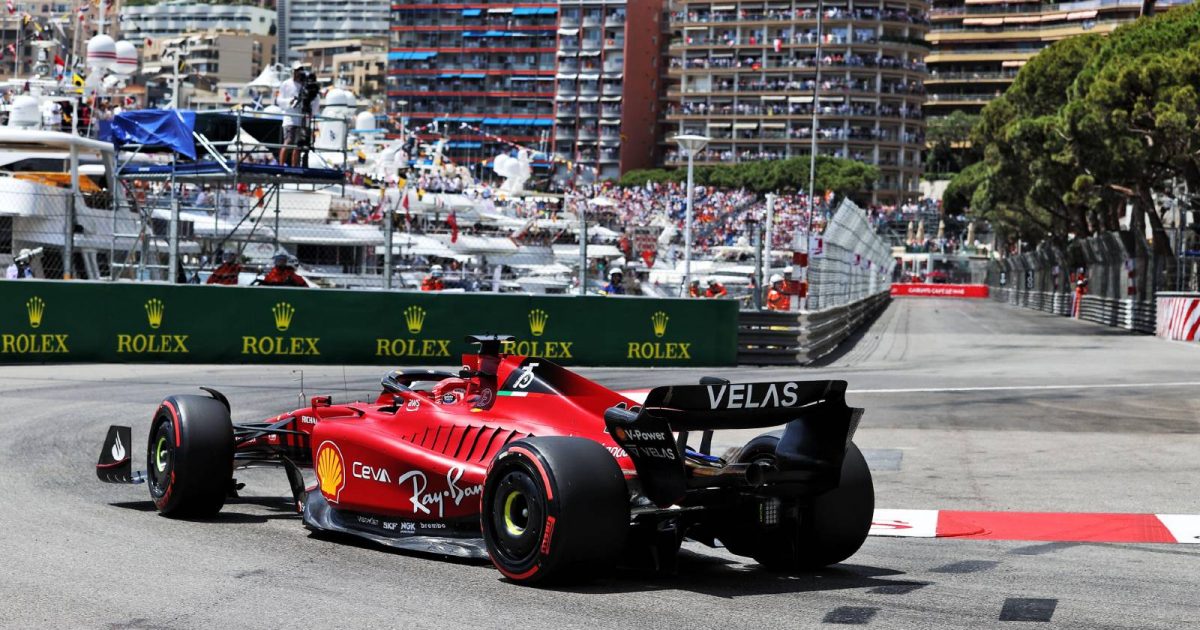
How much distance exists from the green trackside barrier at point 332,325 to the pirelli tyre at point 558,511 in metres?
15.0

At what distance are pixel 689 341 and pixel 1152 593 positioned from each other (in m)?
16.9

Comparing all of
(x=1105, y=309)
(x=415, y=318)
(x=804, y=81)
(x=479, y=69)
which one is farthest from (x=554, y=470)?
(x=479, y=69)

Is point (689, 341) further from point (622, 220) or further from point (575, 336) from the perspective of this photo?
point (622, 220)

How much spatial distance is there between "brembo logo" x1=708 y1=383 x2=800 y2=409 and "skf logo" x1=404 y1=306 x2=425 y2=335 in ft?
51.8

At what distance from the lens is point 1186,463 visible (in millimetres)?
12844

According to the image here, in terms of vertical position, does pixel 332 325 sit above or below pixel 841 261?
below

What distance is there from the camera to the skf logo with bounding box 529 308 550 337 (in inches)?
904

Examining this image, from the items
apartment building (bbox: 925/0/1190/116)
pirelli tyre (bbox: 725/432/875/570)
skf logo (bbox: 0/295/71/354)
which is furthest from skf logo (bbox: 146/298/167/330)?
apartment building (bbox: 925/0/1190/116)

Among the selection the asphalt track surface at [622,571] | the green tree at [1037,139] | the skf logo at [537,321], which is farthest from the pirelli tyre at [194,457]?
the green tree at [1037,139]

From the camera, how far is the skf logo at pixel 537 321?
2295 centimetres

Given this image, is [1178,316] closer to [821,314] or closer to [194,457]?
[821,314]

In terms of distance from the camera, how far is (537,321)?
2297 centimetres

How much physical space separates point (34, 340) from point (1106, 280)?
131ft

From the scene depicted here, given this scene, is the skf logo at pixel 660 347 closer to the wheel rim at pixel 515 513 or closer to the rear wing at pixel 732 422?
the rear wing at pixel 732 422
